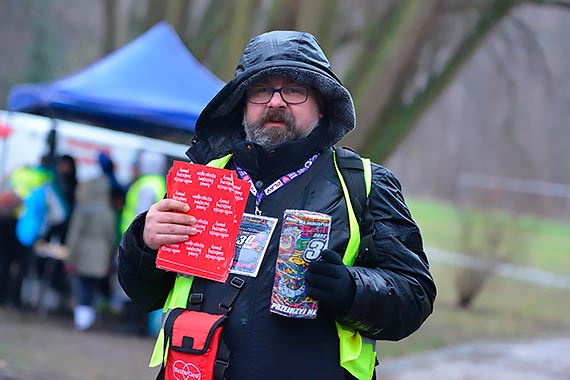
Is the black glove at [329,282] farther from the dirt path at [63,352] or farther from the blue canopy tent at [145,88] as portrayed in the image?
the blue canopy tent at [145,88]

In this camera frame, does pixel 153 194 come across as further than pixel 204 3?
No

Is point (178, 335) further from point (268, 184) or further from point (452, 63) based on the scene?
point (452, 63)

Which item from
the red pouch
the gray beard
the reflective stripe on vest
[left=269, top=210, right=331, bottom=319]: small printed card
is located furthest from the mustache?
the reflective stripe on vest

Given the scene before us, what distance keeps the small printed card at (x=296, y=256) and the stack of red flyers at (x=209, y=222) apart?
18cm

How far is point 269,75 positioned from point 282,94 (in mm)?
72

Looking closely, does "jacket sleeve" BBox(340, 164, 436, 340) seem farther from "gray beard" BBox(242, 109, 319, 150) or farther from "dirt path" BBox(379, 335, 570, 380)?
"dirt path" BBox(379, 335, 570, 380)

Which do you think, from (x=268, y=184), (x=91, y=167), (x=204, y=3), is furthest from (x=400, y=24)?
(x=268, y=184)

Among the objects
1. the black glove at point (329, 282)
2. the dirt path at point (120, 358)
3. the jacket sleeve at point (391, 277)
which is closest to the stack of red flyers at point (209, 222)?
the black glove at point (329, 282)

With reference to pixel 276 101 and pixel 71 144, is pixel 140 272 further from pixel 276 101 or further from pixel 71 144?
pixel 71 144

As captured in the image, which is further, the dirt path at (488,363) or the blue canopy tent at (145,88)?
the blue canopy tent at (145,88)

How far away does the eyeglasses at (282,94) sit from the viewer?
2852 millimetres

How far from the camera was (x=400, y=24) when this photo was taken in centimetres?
911

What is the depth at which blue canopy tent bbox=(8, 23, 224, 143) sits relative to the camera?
28.7ft

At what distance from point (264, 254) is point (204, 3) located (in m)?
11.4
